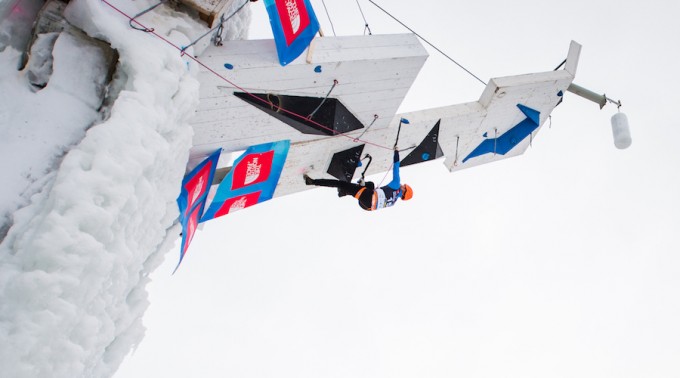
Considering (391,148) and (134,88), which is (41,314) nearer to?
(134,88)

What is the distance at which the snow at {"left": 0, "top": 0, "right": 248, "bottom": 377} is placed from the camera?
2389 millimetres

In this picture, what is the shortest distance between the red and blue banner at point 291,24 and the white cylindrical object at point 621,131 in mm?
3659

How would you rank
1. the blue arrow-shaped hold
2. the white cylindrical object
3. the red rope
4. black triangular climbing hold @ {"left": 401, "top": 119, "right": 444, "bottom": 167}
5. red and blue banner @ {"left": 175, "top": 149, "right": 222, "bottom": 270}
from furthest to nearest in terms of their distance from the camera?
the blue arrow-shaped hold < black triangular climbing hold @ {"left": 401, "top": 119, "right": 444, "bottom": 167} < the white cylindrical object < red and blue banner @ {"left": 175, "top": 149, "right": 222, "bottom": 270} < the red rope

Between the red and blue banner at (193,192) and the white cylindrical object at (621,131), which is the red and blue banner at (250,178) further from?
the white cylindrical object at (621,131)

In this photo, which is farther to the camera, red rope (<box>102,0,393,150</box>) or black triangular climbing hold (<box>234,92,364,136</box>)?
black triangular climbing hold (<box>234,92,364,136</box>)

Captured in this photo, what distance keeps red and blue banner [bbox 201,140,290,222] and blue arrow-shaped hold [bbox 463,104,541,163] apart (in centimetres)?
273

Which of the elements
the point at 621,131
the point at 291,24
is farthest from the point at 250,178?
the point at 621,131

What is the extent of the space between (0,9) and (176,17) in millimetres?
1066

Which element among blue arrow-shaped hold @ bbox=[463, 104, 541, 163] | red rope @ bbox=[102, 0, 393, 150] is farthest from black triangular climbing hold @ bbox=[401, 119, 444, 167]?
blue arrow-shaped hold @ bbox=[463, 104, 541, 163]

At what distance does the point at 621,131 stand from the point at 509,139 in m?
1.49

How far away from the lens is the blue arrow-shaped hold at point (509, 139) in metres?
6.78

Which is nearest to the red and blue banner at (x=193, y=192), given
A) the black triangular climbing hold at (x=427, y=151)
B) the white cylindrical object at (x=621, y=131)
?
the black triangular climbing hold at (x=427, y=151)

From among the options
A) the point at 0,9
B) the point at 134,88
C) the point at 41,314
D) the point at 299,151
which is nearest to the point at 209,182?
the point at 299,151

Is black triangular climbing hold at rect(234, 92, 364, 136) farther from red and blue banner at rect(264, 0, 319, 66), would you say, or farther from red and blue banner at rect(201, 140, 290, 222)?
red and blue banner at rect(264, 0, 319, 66)
